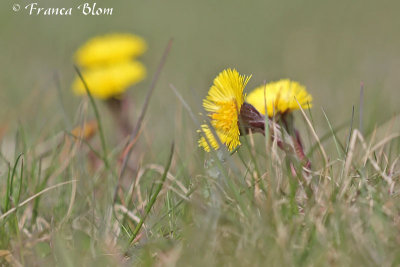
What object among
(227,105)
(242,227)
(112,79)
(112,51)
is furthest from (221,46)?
(242,227)

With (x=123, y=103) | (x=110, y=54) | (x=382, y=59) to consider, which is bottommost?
(x=382, y=59)

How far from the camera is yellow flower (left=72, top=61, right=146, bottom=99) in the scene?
3520 mm

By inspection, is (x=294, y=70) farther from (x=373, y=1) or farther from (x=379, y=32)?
(x=373, y=1)

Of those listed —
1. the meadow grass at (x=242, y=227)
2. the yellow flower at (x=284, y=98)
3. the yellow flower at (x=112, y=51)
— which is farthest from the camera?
the yellow flower at (x=112, y=51)

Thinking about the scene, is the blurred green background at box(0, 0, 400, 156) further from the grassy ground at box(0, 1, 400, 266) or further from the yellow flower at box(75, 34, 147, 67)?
the yellow flower at box(75, 34, 147, 67)

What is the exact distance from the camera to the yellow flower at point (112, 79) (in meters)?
3.52

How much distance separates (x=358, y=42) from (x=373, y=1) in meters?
1.76

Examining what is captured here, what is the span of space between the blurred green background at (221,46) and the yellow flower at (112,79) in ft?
0.75

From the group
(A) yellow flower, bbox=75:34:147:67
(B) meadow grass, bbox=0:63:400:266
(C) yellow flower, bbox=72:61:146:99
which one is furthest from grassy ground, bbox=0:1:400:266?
(A) yellow flower, bbox=75:34:147:67

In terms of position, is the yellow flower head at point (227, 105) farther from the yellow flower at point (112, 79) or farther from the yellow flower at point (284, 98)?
the yellow flower at point (112, 79)

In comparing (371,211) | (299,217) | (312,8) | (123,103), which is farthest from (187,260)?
(312,8)

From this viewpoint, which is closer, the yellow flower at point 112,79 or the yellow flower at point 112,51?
the yellow flower at point 112,79

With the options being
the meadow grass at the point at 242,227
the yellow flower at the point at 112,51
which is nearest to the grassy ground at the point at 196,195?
the meadow grass at the point at 242,227

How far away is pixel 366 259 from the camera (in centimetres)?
136
